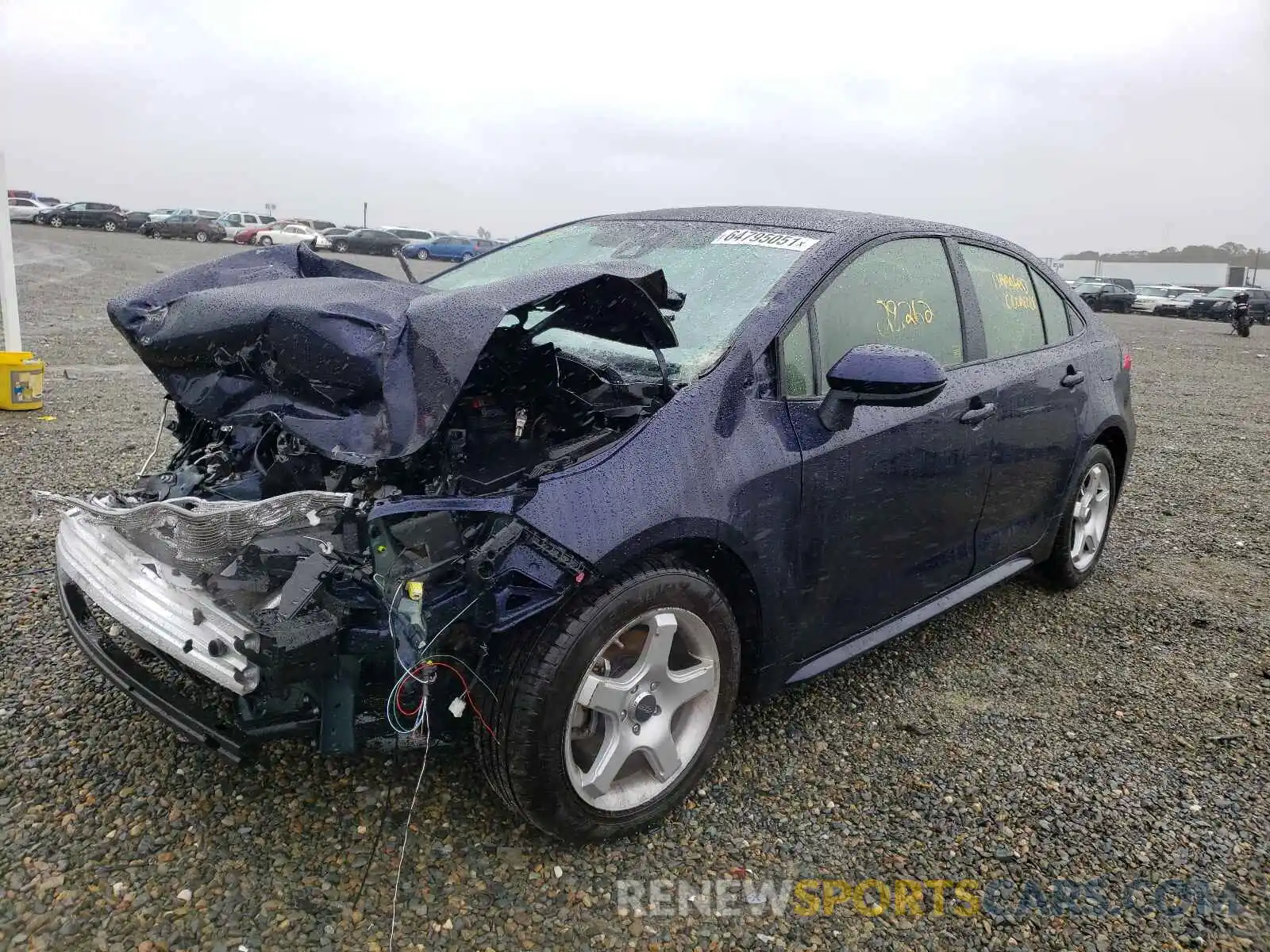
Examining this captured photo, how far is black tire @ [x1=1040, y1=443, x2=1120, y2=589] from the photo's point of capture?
13.0 ft

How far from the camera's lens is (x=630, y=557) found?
7.20 feet

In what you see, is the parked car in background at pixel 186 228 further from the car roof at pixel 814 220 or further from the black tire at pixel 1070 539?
the black tire at pixel 1070 539

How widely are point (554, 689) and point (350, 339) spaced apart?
3.57 feet

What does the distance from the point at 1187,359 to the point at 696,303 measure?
53.5ft

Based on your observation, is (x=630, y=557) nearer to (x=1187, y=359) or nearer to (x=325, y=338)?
(x=325, y=338)

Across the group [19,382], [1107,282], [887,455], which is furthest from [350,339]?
[1107,282]

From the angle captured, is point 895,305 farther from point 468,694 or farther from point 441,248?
point 441,248

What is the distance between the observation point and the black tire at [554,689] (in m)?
2.10

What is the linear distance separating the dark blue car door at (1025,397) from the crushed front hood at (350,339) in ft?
5.11

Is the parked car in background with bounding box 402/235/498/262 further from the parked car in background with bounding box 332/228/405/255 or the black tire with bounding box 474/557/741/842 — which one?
the black tire with bounding box 474/557/741/842

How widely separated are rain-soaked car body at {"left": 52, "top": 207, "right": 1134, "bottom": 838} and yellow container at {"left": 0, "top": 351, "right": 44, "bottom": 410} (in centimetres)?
457

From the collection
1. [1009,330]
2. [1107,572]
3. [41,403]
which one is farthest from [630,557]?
[41,403]

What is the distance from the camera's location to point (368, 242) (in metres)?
38.8

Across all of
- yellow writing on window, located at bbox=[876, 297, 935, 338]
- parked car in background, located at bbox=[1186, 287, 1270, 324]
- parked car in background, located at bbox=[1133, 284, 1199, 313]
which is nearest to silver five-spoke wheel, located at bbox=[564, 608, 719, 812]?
yellow writing on window, located at bbox=[876, 297, 935, 338]
